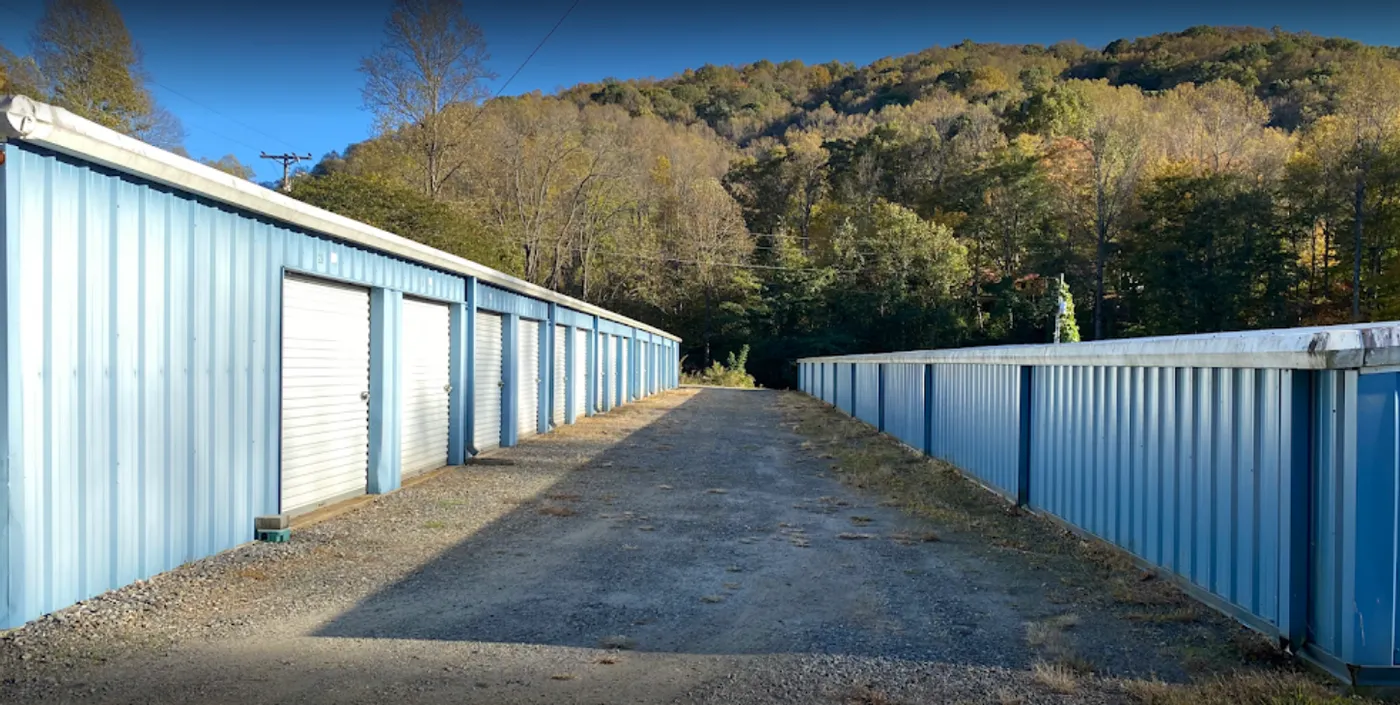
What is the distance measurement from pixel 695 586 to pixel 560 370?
549 inches

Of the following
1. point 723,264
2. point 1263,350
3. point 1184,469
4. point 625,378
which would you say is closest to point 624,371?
point 625,378

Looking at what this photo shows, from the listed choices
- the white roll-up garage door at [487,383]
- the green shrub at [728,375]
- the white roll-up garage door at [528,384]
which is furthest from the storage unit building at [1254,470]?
the green shrub at [728,375]

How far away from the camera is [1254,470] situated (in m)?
4.71

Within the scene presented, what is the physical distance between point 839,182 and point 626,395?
48.6 meters

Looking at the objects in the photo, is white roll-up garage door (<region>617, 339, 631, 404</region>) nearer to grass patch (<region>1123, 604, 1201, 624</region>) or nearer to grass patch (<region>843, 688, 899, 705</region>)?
grass patch (<region>1123, 604, 1201, 624</region>)

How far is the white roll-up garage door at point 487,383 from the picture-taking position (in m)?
13.5

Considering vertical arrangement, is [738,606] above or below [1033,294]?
below

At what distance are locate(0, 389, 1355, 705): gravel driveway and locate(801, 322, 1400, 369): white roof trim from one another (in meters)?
1.55

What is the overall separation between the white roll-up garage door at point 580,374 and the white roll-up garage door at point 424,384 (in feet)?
27.5

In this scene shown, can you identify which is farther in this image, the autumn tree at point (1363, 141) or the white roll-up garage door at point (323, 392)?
the autumn tree at point (1363, 141)

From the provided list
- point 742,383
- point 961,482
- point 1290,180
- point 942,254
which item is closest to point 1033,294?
point 942,254

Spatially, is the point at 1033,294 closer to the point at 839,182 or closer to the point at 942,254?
the point at 942,254

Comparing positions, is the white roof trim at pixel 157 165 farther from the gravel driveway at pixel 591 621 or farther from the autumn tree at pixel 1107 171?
the autumn tree at pixel 1107 171

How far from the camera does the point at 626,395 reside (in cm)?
3061
